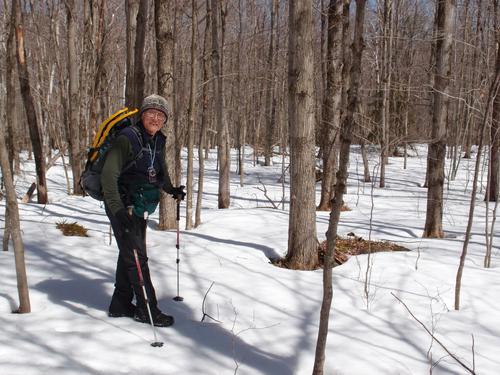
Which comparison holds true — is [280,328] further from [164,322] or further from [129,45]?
[129,45]

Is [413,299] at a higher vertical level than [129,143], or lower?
lower

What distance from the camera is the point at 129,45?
9.48 m

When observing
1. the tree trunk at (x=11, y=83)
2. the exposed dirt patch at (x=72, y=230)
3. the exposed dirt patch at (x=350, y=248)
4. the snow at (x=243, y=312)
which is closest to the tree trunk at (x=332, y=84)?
the exposed dirt patch at (x=350, y=248)

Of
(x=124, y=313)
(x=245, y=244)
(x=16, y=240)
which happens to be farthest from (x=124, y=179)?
(x=245, y=244)

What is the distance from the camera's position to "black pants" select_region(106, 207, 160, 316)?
368 centimetres

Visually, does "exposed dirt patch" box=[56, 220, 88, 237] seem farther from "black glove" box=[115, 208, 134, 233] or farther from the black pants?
"black glove" box=[115, 208, 134, 233]

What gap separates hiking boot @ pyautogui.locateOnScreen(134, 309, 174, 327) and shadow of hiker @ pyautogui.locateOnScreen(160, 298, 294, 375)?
72 millimetres

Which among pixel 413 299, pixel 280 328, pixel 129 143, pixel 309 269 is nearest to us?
pixel 129 143

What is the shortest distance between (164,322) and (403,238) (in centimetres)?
547

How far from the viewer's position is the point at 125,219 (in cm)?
346

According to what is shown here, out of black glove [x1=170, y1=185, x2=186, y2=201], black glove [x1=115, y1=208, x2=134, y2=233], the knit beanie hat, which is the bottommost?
black glove [x1=115, y1=208, x2=134, y2=233]

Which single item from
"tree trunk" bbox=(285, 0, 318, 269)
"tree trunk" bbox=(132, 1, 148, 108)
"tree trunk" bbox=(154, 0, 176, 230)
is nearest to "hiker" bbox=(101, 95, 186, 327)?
"tree trunk" bbox=(285, 0, 318, 269)

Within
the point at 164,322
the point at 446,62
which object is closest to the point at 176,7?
the point at 446,62

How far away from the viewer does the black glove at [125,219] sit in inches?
135
